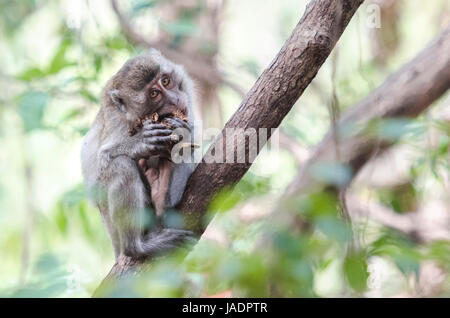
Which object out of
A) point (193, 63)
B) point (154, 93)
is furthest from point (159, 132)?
point (193, 63)

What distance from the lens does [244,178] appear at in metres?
5.29

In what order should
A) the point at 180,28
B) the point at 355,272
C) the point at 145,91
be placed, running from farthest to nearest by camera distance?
the point at 180,28, the point at 145,91, the point at 355,272

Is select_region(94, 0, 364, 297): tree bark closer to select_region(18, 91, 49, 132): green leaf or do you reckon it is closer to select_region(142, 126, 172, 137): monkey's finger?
select_region(142, 126, 172, 137): monkey's finger

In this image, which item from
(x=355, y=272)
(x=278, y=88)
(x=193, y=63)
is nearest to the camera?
(x=355, y=272)

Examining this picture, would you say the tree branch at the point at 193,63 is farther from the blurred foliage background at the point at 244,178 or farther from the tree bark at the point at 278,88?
the tree bark at the point at 278,88

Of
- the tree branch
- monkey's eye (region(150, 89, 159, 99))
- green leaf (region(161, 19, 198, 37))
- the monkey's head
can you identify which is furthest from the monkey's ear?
the tree branch

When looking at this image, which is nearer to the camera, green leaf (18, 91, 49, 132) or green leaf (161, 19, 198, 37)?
green leaf (18, 91, 49, 132)

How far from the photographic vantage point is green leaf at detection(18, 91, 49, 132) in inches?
206

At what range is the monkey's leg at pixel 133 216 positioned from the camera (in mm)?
4398

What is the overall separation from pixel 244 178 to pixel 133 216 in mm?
1249

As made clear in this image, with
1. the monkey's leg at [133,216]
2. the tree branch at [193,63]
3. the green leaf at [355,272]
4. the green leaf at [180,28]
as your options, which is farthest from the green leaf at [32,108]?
the green leaf at [355,272]

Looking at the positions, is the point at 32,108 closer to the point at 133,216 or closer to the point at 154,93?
the point at 154,93

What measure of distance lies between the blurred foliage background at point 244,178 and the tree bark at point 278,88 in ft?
1.03
